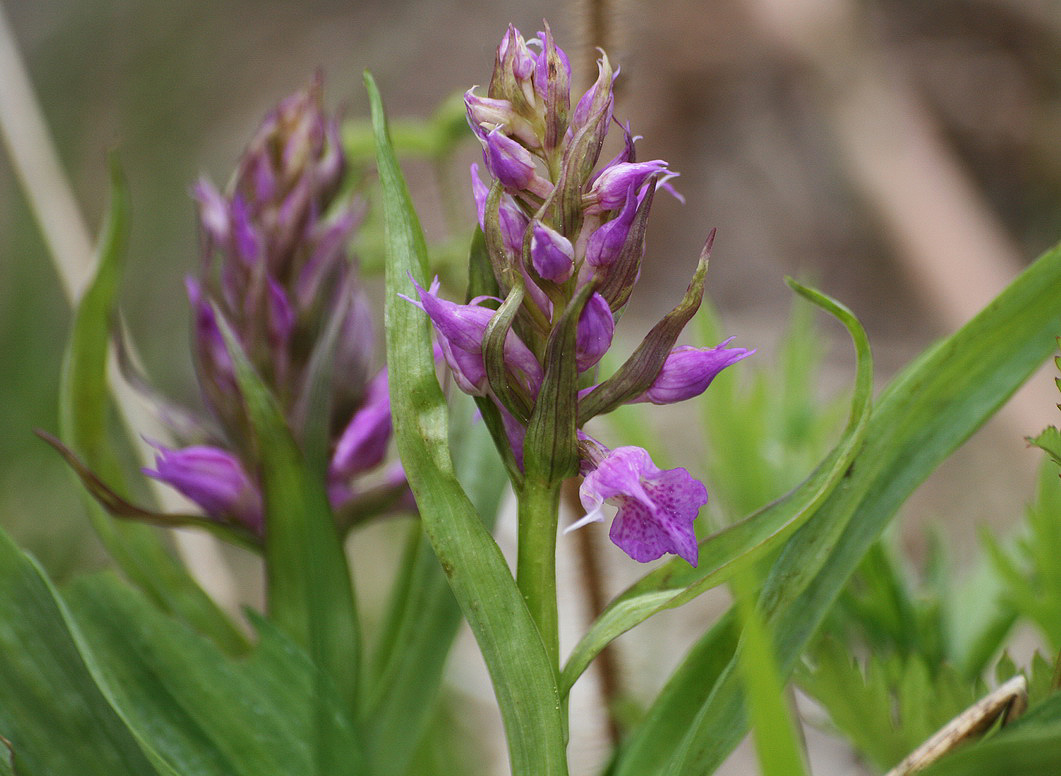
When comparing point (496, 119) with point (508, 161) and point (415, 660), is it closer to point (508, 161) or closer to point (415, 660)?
point (508, 161)

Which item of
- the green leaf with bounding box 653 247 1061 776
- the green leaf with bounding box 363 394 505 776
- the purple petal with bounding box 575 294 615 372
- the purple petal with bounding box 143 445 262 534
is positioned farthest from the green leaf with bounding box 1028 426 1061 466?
the purple petal with bounding box 143 445 262 534

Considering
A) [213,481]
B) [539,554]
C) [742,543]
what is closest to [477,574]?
[539,554]

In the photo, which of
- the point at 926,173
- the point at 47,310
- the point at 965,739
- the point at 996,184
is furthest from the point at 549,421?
the point at 996,184

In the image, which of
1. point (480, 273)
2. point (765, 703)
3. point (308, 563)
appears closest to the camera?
point (765, 703)

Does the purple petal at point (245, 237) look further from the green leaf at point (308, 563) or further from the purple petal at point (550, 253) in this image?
the purple petal at point (550, 253)

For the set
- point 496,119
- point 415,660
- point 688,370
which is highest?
point 496,119

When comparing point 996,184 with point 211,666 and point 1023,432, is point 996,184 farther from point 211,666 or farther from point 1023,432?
point 211,666

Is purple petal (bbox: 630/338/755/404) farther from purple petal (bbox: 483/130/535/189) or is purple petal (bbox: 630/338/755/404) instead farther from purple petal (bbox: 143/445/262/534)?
purple petal (bbox: 143/445/262/534)
